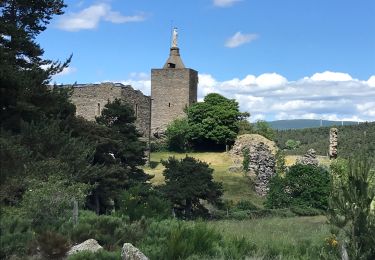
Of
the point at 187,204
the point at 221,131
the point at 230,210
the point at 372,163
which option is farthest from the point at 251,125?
the point at 372,163

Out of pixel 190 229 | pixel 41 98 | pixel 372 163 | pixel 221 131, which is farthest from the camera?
pixel 221 131

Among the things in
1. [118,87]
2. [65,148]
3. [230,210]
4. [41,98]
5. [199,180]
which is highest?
[118,87]

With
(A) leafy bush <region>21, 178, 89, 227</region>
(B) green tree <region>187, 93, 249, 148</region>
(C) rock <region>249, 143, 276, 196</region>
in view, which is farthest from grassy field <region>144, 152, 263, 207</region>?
(A) leafy bush <region>21, 178, 89, 227</region>

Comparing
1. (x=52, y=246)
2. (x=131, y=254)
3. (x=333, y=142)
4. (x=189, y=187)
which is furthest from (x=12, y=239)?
(x=333, y=142)

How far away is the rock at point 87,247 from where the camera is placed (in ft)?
31.4

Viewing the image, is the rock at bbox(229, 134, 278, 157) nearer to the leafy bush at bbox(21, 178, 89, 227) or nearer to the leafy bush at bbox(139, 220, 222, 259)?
the leafy bush at bbox(21, 178, 89, 227)

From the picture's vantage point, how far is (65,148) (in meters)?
16.2

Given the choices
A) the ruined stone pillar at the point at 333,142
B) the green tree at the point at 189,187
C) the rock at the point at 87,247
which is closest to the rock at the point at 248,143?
the ruined stone pillar at the point at 333,142

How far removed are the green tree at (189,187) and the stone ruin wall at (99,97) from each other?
2085 centimetres

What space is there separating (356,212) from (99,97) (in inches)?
1584

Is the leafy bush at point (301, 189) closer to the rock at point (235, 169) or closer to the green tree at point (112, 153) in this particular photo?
the rock at point (235, 169)

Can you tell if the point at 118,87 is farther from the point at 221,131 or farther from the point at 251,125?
the point at 251,125

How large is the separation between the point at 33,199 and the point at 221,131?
125ft

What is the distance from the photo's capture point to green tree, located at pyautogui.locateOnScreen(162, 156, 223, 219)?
24953mm
